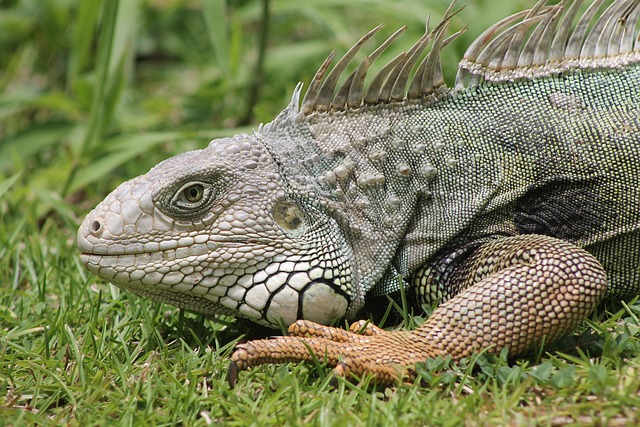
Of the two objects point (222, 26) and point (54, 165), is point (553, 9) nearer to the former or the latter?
point (222, 26)

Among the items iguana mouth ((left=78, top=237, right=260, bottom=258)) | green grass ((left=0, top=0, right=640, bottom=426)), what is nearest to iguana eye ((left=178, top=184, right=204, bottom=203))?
iguana mouth ((left=78, top=237, right=260, bottom=258))

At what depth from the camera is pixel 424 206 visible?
4.95 metres

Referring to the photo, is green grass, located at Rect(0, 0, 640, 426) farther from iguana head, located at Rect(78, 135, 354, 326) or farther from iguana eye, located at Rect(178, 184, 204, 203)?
iguana eye, located at Rect(178, 184, 204, 203)

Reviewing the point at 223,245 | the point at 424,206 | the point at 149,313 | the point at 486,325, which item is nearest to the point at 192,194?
the point at 223,245

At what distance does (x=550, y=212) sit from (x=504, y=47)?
1.12 meters

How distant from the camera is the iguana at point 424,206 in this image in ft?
14.4

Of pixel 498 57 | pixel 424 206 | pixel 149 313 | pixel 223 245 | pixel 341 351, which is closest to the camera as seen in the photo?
pixel 341 351

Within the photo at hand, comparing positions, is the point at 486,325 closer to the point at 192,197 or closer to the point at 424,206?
the point at 424,206

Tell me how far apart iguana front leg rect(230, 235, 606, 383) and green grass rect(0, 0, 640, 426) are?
0.12m

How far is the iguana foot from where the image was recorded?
4168mm

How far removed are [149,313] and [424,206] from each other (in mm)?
1997

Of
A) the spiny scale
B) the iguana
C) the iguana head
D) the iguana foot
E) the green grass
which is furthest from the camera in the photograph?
the spiny scale

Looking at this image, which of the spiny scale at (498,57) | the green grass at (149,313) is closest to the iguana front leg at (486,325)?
the green grass at (149,313)

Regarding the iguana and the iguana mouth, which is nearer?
the iguana
